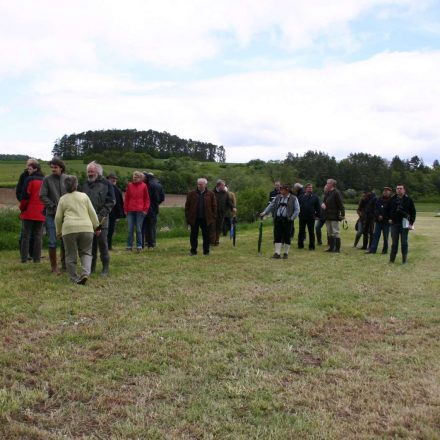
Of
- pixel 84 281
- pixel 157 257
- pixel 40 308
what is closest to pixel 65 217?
pixel 84 281

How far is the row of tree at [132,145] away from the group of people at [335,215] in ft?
199

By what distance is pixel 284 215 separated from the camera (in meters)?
12.3

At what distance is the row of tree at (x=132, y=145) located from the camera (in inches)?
2997

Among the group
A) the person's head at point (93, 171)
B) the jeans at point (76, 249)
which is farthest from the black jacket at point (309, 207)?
the jeans at point (76, 249)

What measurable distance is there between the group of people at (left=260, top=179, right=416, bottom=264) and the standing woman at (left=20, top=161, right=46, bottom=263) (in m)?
5.09

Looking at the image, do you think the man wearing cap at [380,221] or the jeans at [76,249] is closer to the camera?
the jeans at [76,249]

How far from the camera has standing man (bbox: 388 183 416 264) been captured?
39.3ft

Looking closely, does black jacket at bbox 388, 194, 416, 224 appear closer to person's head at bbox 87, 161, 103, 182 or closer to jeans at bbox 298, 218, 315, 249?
jeans at bbox 298, 218, 315, 249

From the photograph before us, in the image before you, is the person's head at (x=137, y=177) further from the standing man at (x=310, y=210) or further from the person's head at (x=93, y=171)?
the standing man at (x=310, y=210)

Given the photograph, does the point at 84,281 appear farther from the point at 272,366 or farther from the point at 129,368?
the point at 272,366

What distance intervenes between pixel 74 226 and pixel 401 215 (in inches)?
310

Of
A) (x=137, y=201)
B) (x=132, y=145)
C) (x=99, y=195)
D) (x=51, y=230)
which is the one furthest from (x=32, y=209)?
(x=132, y=145)

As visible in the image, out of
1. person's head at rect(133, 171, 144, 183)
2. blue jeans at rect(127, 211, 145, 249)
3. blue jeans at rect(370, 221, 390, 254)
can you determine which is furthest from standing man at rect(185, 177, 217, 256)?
blue jeans at rect(370, 221, 390, 254)

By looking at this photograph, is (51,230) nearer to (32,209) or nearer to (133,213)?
(32,209)
